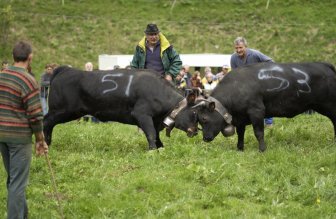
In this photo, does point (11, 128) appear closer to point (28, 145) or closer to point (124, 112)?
point (28, 145)

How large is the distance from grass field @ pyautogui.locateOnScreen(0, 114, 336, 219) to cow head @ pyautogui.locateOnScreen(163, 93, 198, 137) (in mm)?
473

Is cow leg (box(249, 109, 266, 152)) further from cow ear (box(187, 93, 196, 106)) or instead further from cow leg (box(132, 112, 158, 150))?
cow leg (box(132, 112, 158, 150))

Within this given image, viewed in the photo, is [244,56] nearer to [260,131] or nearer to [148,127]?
[260,131]

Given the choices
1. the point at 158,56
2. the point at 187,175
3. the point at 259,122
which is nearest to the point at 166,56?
the point at 158,56

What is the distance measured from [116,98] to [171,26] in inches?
951

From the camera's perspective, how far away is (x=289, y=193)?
7629mm

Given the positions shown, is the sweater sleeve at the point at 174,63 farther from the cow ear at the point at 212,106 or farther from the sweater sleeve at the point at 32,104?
the sweater sleeve at the point at 32,104

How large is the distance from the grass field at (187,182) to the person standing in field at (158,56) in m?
1.96

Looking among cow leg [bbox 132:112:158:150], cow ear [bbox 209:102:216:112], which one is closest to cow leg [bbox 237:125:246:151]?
cow ear [bbox 209:102:216:112]

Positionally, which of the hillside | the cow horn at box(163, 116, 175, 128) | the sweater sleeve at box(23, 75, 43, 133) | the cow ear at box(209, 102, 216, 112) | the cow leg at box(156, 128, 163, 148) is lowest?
the hillside

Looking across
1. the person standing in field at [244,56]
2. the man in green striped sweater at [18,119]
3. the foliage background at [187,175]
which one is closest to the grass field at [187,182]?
the foliage background at [187,175]

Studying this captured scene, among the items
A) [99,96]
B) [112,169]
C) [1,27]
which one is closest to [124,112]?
[99,96]

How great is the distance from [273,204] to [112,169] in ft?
9.23

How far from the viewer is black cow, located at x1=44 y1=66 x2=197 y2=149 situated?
1066 cm
